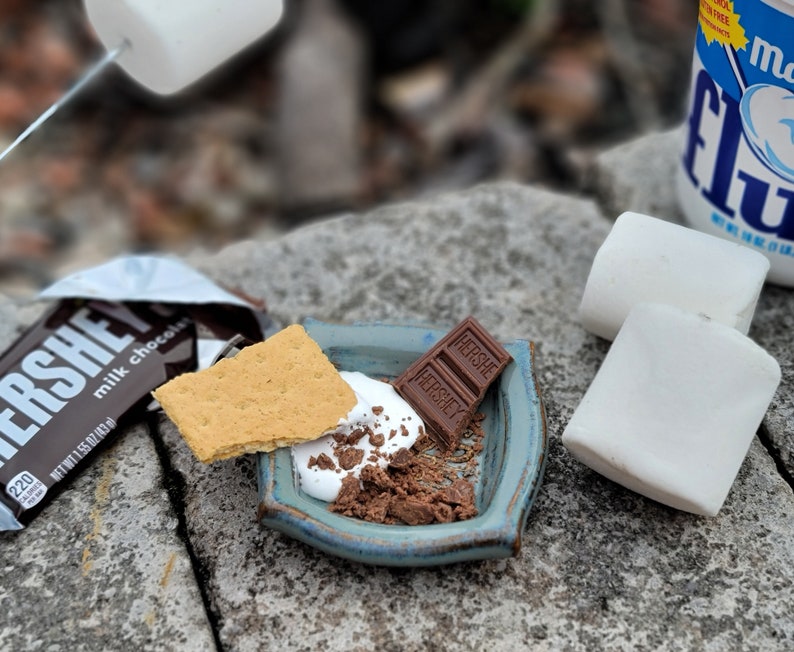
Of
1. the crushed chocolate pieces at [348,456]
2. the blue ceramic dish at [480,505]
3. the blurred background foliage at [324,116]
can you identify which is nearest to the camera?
the blue ceramic dish at [480,505]

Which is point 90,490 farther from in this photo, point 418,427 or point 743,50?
point 743,50

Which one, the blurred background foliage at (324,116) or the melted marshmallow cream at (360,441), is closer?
the melted marshmallow cream at (360,441)

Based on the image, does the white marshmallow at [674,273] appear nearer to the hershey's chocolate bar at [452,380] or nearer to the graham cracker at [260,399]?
the hershey's chocolate bar at [452,380]

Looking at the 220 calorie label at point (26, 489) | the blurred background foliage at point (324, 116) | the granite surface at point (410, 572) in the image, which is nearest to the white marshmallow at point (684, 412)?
the granite surface at point (410, 572)

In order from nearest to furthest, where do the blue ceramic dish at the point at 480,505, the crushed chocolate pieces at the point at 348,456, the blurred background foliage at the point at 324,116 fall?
1. the blue ceramic dish at the point at 480,505
2. the crushed chocolate pieces at the point at 348,456
3. the blurred background foliage at the point at 324,116

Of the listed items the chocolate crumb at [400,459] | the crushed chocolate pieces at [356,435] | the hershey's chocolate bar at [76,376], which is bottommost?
the chocolate crumb at [400,459]

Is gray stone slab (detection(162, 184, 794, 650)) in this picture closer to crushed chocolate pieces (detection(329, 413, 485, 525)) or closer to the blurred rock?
crushed chocolate pieces (detection(329, 413, 485, 525))

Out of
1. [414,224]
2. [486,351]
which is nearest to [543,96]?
[414,224]
